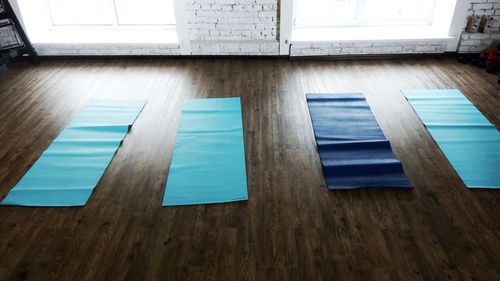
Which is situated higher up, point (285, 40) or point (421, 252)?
point (285, 40)

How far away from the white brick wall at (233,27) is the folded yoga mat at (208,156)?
4.51ft

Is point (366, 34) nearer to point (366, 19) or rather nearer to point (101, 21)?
point (366, 19)

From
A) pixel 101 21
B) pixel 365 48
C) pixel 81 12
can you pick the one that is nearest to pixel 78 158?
pixel 101 21

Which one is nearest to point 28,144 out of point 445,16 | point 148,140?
point 148,140

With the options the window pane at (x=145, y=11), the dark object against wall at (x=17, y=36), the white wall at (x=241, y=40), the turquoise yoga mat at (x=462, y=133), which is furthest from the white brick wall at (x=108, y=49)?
the turquoise yoga mat at (x=462, y=133)

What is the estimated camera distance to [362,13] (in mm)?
5547

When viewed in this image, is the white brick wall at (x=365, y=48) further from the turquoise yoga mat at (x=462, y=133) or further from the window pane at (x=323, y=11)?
the turquoise yoga mat at (x=462, y=133)

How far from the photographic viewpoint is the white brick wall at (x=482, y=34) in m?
5.04

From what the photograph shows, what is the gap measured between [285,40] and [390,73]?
156 cm

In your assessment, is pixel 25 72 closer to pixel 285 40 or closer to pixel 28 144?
pixel 28 144

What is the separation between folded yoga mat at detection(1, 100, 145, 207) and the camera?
2.97 metres

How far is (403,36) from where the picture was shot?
5316 mm

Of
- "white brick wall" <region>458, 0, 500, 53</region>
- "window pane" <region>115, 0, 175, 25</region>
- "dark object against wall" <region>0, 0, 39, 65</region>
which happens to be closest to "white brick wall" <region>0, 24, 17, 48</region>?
"dark object against wall" <region>0, 0, 39, 65</region>

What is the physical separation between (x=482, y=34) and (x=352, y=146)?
3300 mm
